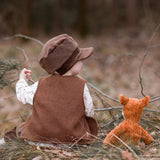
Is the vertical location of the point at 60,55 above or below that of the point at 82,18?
above

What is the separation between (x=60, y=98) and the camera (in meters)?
2.10

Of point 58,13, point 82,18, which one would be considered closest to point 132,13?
point 82,18

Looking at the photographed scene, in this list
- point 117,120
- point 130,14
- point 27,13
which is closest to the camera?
point 117,120

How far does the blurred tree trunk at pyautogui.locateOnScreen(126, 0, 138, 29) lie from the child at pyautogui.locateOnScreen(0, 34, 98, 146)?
10.4m

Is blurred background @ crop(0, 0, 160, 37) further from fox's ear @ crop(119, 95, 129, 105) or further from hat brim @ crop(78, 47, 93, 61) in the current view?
fox's ear @ crop(119, 95, 129, 105)

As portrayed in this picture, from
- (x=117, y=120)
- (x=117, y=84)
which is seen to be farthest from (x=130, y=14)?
(x=117, y=120)

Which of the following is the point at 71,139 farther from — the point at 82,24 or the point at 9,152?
the point at 82,24

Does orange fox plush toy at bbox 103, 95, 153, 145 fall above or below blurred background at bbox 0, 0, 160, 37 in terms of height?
above

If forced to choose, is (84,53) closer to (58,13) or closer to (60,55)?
(60,55)

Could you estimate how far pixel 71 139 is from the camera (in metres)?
2.14

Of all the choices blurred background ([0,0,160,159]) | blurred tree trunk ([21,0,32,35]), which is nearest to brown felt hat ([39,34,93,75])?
blurred background ([0,0,160,159])

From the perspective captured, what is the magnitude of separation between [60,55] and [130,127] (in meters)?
0.84

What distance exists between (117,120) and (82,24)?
11743 mm

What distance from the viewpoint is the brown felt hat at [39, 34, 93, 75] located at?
2041mm
